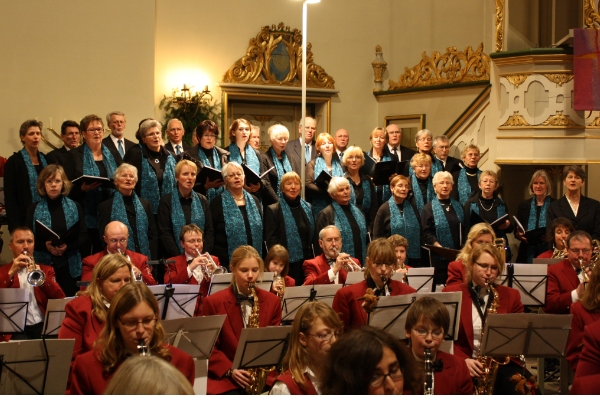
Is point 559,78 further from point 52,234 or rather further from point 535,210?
point 52,234

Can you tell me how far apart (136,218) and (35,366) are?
2696 millimetres

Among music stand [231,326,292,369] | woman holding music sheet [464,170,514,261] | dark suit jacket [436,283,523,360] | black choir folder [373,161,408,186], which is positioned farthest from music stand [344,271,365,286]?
woman holding music sheet [464,170,514,261]

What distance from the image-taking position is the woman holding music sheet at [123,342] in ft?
9.75

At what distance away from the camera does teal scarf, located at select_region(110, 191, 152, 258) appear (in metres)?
5.81

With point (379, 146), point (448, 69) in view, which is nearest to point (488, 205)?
point (379, 146)

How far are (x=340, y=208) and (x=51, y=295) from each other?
2.57 meters

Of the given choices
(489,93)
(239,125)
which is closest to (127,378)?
(239,125)

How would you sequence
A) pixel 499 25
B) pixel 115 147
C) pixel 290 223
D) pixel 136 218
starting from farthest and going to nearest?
pixel 499 25
pixel 115 147
pixel 290 223
pixel 136 218

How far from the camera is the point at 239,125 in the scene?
23.9 ft

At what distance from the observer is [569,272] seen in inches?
211

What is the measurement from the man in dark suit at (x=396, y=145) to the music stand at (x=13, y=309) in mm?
4891

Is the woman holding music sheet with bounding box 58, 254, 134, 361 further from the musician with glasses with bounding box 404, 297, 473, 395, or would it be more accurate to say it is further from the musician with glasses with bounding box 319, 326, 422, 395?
the musician with glasses with bounding box 319, 326, 422, 395

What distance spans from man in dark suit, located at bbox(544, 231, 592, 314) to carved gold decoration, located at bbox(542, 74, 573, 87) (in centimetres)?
322

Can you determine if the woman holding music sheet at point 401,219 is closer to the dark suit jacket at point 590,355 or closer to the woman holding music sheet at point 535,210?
the woman holding music sheet at point 535,210
